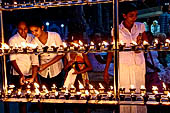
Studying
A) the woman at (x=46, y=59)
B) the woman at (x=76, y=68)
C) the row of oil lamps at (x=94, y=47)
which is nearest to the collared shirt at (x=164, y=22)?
the woman at (x=76, y=68)

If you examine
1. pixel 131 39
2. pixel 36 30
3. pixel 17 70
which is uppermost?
pixel 36 30

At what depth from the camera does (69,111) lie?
561cm

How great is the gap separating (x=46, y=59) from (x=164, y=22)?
7.14 meters

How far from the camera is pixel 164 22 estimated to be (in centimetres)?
1033

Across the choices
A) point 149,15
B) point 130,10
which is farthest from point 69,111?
point 149,15

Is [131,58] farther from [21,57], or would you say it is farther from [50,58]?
[21,57]

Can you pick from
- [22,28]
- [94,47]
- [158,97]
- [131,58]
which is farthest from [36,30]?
[158,97]

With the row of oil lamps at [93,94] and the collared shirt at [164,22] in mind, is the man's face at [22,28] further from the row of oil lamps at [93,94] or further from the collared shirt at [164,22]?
the collared shirt at [164,22]

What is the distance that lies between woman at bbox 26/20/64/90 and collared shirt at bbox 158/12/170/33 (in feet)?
21.8

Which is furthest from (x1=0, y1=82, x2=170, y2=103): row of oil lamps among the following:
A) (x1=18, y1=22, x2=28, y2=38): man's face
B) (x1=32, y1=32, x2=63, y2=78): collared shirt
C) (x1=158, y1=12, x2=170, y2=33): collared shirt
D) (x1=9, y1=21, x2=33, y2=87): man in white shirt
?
(x1=158, y1=12, x2=170, y2=33): collared shirt

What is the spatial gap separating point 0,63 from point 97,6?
9026mm

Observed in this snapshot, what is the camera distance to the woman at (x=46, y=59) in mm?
4617

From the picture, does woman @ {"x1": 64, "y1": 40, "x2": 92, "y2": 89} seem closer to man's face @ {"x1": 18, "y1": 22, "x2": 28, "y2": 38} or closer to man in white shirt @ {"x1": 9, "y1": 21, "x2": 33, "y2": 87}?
man in white shirt @ {"x1": 9, "y1": 21, "x2": 33, "y2": 87}

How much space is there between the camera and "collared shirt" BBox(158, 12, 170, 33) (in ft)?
33.5
